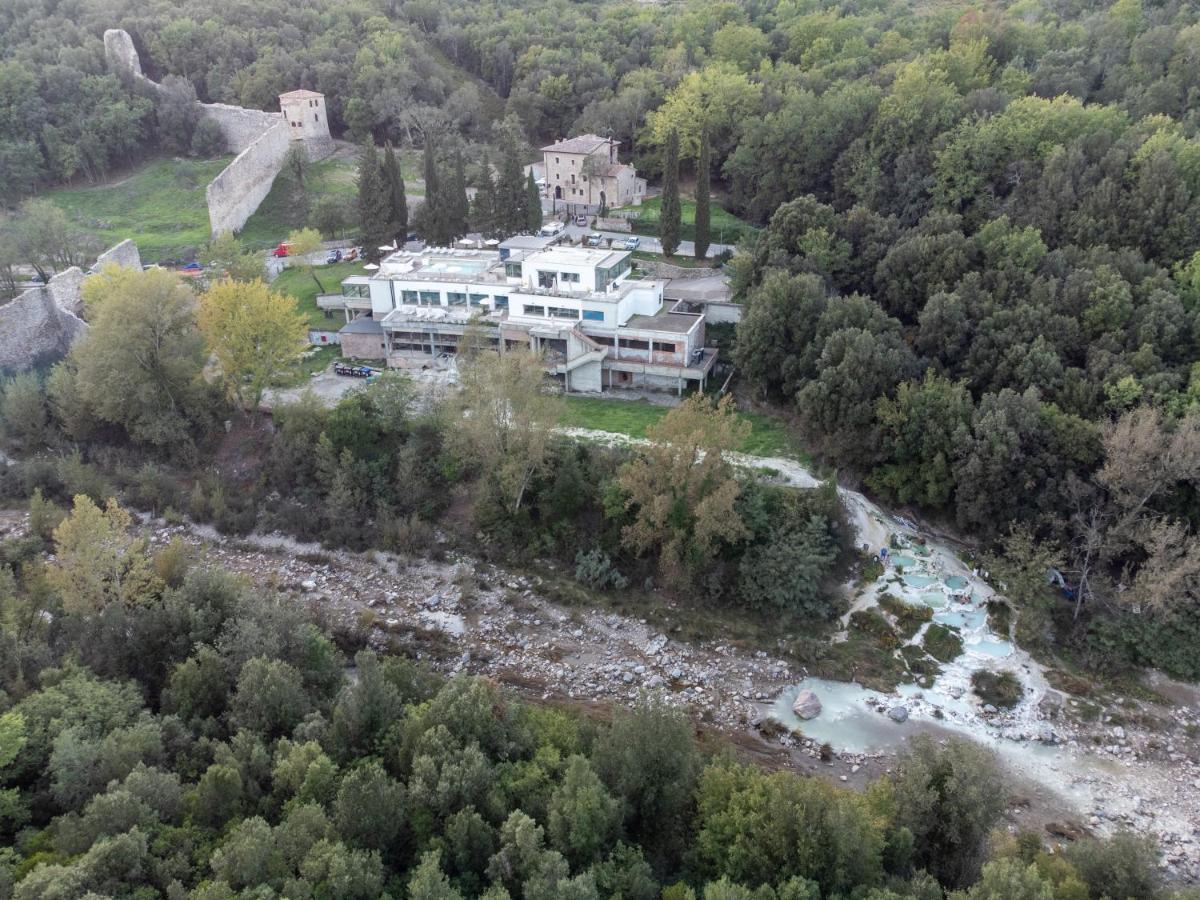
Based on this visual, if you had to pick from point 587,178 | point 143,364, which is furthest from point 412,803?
point 587,178

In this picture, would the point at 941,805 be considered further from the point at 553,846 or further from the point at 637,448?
the point at 637,448

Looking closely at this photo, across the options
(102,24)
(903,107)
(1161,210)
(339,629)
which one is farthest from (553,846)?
(102,24)

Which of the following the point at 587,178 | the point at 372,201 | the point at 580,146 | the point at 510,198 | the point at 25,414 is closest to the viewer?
the point at 25,414

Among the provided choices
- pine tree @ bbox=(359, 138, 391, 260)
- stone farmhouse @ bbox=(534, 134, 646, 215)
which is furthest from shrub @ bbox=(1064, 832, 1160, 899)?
stone farmhouse @ bbox=(534, 134, 646, 215)

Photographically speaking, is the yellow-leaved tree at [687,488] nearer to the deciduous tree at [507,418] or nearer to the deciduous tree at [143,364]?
the deciduous tree at [507,418]

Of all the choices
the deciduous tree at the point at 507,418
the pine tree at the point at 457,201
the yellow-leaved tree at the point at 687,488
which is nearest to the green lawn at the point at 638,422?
the deciduous tree at the point at 507,418

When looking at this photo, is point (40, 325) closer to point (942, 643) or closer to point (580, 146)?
point (580, 146)
